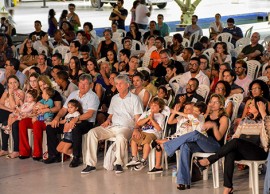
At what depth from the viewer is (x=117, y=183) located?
9.35m

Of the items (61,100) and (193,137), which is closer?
(193,137)

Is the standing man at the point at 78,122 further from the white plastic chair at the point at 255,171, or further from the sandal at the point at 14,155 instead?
the white plastic chair at the point at 255,171

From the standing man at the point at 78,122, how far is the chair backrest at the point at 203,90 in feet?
4.29

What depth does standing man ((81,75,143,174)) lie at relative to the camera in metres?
9.75

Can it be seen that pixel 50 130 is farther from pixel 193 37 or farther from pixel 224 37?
pixel 193 37

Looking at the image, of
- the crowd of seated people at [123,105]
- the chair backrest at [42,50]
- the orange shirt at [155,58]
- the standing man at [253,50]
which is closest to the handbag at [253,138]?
the crowd of seated people at [123,105]

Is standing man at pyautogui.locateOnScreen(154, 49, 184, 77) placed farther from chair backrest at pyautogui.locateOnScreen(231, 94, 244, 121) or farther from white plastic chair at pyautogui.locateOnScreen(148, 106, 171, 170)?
white plastic chair at pyautogui.locateOnScreen(148, 106, 171, 170)

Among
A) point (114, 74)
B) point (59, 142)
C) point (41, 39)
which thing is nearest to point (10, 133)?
point (59, 142)

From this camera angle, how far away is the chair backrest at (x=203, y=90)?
1054 cm

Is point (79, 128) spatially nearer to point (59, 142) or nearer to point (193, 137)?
point (59, 142)

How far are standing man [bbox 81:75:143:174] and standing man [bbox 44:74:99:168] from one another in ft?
0.62

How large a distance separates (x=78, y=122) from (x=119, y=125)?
19.7 inches

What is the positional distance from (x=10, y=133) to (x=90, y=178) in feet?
5.49

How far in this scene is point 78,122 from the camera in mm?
10109
